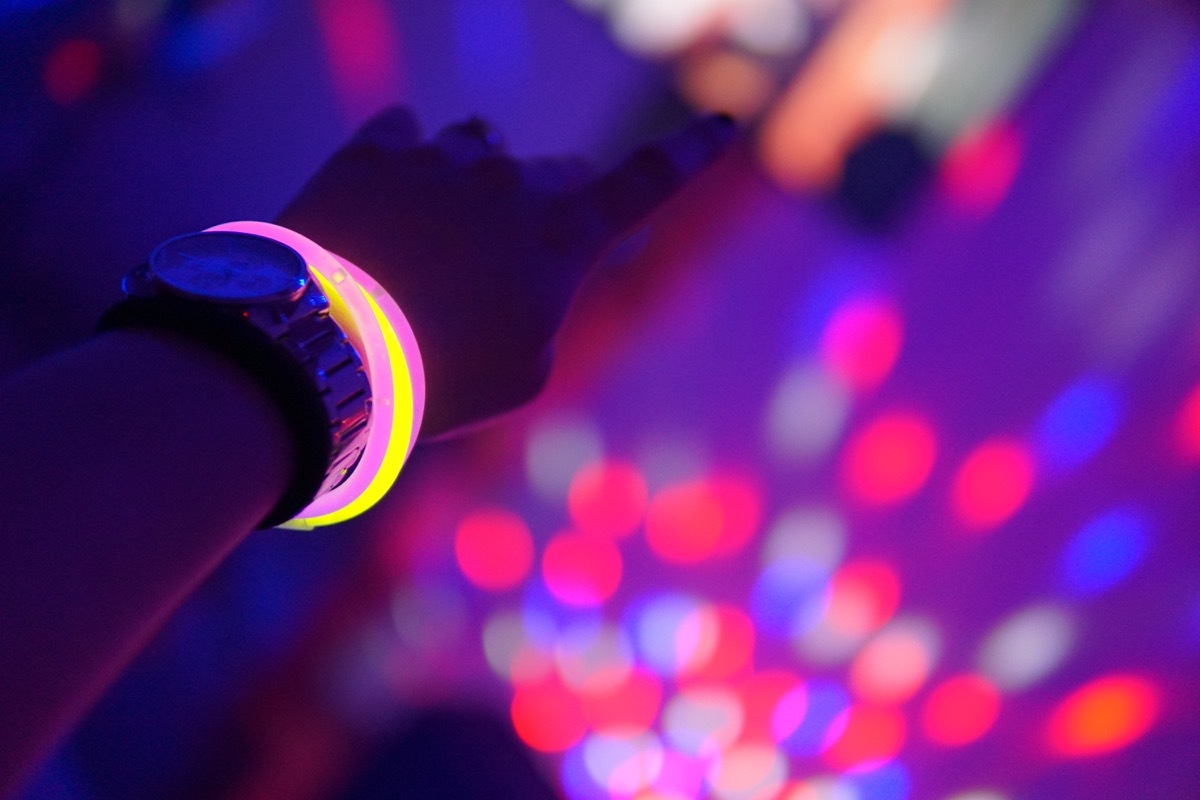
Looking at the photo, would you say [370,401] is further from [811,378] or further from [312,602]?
[312,602]

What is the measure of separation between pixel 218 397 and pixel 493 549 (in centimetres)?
63

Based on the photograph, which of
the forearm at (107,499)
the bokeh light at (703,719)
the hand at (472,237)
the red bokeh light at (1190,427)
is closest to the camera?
the forearm at (107,499)

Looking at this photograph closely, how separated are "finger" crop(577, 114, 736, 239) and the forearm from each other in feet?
0.96

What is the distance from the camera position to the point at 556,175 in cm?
60

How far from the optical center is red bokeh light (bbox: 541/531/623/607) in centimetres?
93

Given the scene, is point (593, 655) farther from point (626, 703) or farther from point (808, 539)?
point (808, 539)

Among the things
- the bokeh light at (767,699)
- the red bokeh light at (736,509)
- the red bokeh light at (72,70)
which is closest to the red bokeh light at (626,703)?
the bokeh light at (767,699)

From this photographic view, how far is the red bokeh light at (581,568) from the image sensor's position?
3.04 feet

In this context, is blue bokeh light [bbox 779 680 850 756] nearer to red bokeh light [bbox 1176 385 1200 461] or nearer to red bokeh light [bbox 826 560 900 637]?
red bokeh light [bbox 826 560 900 637]

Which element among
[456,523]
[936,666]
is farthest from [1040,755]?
[456,523]

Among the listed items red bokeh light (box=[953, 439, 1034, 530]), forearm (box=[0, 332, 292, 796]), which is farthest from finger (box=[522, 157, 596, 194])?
red bokeh light (box=[953, 439, 1034, 530])

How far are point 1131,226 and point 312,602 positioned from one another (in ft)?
3.17

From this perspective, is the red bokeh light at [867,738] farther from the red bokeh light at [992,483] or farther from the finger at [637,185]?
the finger at [637,185]

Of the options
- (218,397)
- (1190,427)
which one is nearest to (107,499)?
(218,397)
